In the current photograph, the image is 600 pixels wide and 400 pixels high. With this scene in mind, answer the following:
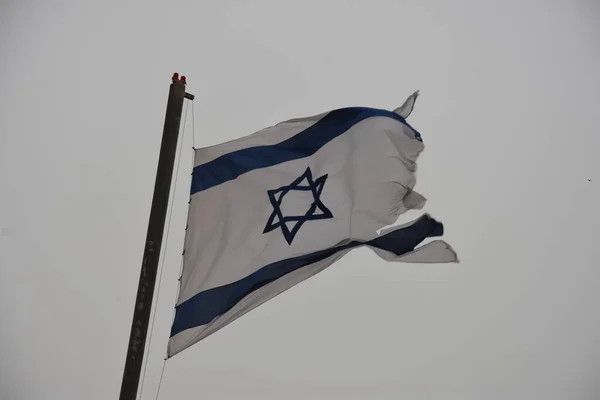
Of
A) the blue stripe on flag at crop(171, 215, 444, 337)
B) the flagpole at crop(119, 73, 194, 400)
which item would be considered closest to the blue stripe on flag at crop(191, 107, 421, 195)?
the flagpole at crop(119, 73, 194, 400)

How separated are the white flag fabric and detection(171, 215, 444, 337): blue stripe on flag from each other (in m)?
0.01

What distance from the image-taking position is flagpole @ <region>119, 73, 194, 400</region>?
6.51 meters

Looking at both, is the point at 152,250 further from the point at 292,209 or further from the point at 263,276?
the point at 292,209

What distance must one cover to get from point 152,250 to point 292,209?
5.59 ft

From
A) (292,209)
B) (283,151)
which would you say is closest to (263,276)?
(292,209)

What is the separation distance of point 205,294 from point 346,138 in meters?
2.52

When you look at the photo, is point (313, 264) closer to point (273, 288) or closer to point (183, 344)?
point (273, 288)

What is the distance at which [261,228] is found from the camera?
289 inches

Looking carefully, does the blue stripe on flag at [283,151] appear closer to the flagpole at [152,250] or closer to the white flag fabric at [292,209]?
the white flag fabric at [292,209]

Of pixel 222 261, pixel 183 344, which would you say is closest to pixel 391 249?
pixel 222 261

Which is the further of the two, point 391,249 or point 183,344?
point 391,249

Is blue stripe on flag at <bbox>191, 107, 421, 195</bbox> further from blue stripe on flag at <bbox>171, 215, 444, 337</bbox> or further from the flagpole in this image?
blue stripe on flag at <bbox>171, 215, 444, 337</bbox>

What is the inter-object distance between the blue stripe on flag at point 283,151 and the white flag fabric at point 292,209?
1cm

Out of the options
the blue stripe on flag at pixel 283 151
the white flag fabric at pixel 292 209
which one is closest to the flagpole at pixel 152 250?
the white flag fabric at pixel 292 209
